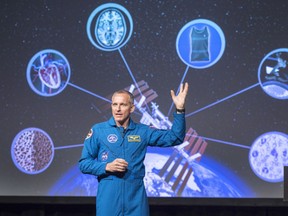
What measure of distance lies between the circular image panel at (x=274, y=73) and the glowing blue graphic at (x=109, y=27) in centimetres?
119

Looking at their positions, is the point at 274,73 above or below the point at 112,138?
above

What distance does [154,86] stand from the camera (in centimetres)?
441

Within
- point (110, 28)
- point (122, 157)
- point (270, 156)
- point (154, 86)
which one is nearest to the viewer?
point (122, 157)

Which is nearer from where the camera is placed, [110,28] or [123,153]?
[123,153]

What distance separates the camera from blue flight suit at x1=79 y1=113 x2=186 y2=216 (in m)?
2.62

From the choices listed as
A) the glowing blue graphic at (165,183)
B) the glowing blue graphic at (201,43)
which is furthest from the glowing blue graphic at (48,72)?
the glowing blue graphic at (201,43)

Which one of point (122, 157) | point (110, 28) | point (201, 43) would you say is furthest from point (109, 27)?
point (122, 157)

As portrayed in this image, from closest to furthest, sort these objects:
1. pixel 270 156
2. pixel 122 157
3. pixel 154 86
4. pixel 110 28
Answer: pixel 122 157, pixel 270 156, pixel 154 86, pixel 110 28

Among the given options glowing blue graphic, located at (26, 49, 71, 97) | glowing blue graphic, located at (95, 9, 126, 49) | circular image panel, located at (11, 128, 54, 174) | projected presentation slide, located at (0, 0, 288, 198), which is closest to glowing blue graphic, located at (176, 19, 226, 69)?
projected presentation slide, located at (0, 0, 288, 198)

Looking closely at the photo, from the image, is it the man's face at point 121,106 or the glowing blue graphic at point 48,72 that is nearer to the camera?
the man's face at point 121,106

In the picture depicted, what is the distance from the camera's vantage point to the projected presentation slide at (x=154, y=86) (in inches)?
170

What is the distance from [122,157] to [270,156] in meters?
2.00

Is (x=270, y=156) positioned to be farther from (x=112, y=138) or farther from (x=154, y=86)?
(x=112, y=138)

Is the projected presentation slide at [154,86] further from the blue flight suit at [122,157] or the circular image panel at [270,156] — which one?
the blue flight suit at [122,157]
